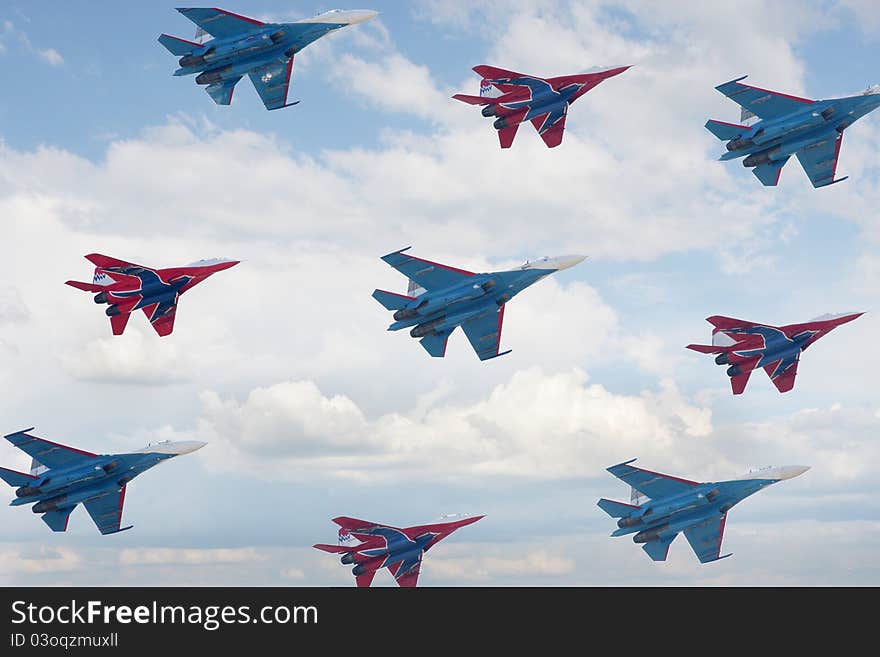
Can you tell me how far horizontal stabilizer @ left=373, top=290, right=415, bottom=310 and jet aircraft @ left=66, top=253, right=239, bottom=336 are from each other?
46.8 feet

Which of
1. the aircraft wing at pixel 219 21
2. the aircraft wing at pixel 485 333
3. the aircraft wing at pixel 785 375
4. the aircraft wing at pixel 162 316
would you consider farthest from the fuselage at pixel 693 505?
the aircraft wing at pixel 219 21

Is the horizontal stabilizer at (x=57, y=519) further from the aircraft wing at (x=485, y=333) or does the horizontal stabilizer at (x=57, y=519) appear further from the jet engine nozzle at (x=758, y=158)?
the jet engine nozzle at (x=758, y=158)

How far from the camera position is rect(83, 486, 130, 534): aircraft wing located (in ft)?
320

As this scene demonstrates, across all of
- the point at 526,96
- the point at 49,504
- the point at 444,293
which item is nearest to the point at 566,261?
the point at 444,293

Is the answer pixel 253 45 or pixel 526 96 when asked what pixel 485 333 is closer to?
pixel 526 96

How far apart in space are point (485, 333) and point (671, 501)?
2397 centimetres

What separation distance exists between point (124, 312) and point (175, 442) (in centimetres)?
1344

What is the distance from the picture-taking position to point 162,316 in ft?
332

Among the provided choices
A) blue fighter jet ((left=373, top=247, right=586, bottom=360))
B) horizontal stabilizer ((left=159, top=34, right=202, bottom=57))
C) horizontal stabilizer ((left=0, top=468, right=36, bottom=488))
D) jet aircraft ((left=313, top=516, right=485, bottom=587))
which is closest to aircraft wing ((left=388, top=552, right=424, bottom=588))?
jet aircraft ((left=313, top=516, right=485, bottom=587))

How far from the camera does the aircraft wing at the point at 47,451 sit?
93875 mm

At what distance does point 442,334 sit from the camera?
101500 millimetres
